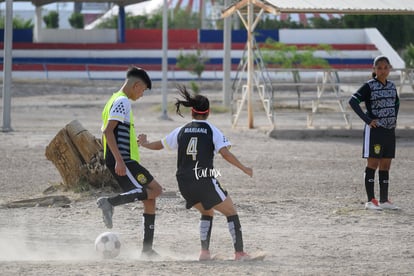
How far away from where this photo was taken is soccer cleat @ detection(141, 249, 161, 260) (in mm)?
8180

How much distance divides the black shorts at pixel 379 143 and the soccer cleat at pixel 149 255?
11.9 ft

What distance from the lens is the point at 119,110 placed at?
26.4 feet

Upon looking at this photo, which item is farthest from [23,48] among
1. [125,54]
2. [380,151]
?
[380,151]

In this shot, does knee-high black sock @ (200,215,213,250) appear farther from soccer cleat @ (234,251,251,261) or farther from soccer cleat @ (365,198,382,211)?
soccer cleat @ (365,198,382,211)

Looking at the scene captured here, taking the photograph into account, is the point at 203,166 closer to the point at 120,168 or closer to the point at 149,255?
the point at 120,168

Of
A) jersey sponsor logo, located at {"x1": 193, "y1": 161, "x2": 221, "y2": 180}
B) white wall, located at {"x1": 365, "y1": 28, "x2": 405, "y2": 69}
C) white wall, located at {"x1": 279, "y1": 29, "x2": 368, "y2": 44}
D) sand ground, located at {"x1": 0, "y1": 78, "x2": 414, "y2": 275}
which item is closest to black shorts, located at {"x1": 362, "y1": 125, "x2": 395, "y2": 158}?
sand ground, located at {"x1": 0, "y1": 78, "x2": 414, "y2": 275}

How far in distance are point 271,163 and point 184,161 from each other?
27.6 feet

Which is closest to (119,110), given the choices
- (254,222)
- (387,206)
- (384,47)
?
(254,222)

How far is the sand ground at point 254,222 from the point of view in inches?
304

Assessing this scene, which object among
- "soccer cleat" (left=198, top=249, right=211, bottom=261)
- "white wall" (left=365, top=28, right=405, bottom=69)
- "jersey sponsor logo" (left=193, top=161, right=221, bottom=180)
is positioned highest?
"jersey sponsor logo" (left=193, top=161, right=221, bottom=180)

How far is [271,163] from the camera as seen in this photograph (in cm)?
1633

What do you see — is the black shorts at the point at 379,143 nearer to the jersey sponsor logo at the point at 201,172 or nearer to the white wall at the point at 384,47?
the jersey sponsor logo at the point at 201,172

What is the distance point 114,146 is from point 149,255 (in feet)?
3.31

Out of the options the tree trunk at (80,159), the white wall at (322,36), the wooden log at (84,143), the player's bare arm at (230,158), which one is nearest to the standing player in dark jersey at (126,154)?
the player's bare arm at (230,158)
